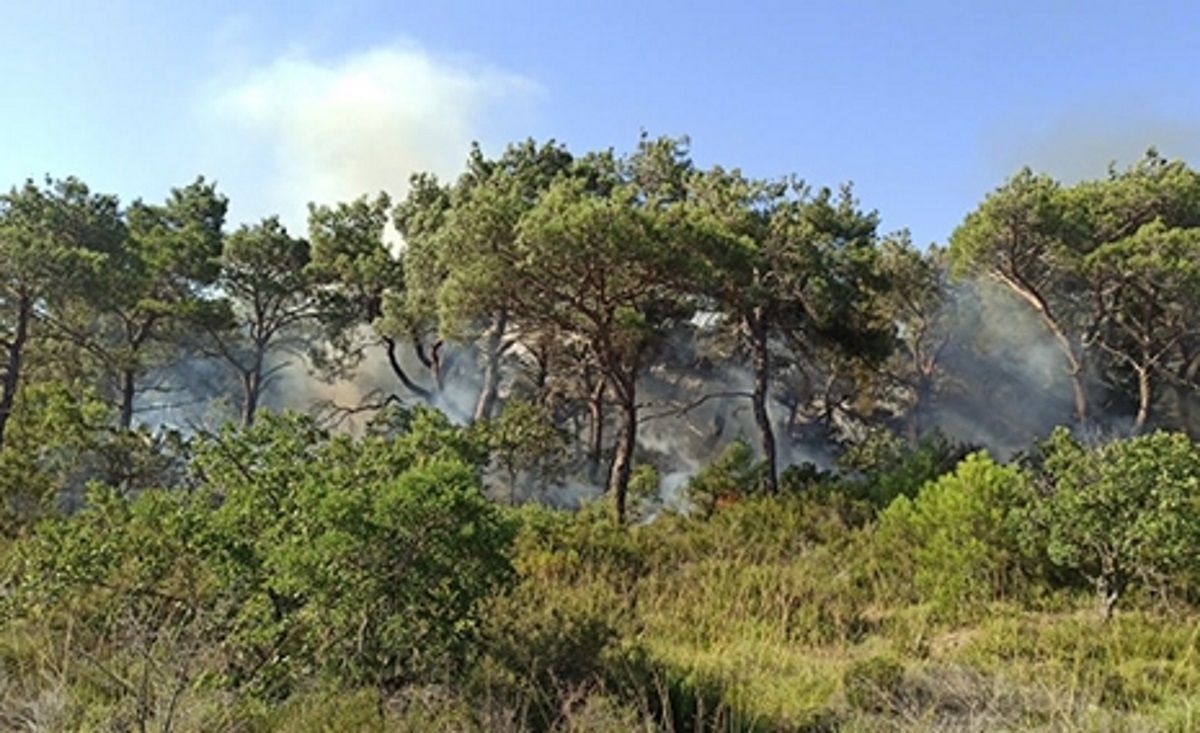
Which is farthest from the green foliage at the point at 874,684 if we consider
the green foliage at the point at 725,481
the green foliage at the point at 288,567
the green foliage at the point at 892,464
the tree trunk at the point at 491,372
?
the tree trunk at the point at 491,372

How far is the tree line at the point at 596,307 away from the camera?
51.7 ft

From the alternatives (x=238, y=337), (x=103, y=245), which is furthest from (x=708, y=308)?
(x=238, y=337)

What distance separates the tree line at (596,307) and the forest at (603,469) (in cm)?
11

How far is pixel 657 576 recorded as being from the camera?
11258 mm

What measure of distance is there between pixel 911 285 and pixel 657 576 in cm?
1737

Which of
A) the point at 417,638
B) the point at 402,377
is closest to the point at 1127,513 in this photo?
the point at 417,638

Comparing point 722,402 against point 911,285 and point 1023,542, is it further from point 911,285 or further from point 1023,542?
point 1023,542

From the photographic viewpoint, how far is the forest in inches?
197

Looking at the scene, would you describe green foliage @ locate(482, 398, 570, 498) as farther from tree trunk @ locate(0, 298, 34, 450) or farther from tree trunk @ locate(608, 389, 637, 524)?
tree trunk @ locate(0, 298, 34, 450)

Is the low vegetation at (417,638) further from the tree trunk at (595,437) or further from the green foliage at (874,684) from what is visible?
the tree trunk at (595,437)

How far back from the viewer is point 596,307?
16.7 metres

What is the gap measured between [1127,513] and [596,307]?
9.72 meters

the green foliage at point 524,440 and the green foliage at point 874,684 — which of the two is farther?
the green foliage at point 524,440

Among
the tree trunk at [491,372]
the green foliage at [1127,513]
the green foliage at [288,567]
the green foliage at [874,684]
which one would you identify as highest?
the tree trunk at [491,372]
